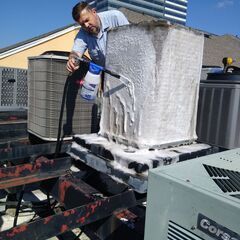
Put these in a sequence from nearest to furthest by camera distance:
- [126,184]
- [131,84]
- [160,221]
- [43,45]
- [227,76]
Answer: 1. [160,221]
2. [126,184]
3. [131,84]
4. [227,76]
5. [43,45]

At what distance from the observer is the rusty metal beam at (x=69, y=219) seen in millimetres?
1344

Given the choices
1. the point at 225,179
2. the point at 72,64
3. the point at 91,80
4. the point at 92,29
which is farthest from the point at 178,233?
the point at 92,29

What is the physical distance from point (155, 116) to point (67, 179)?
73 cm

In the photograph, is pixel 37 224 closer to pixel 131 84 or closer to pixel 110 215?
pixel 110 215

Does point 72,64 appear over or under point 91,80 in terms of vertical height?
over

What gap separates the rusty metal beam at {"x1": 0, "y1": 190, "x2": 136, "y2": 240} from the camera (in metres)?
1.34

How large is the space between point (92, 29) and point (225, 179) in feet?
6.08

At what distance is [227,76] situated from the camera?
101 inches

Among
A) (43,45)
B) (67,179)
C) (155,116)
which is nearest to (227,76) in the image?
(155,116)

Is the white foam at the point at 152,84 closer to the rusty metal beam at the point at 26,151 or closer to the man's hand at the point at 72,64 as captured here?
the man's hand at the point at 72,64

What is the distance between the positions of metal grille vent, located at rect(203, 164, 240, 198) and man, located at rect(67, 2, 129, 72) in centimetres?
155

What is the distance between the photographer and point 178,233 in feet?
3.78

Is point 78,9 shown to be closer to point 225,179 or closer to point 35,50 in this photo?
point 225,179

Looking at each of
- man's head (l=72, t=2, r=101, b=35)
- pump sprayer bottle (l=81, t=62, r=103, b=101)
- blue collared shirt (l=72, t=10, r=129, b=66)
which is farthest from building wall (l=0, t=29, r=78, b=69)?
pump sprayer bottle (l=81, t=62, r=103, b=101)
